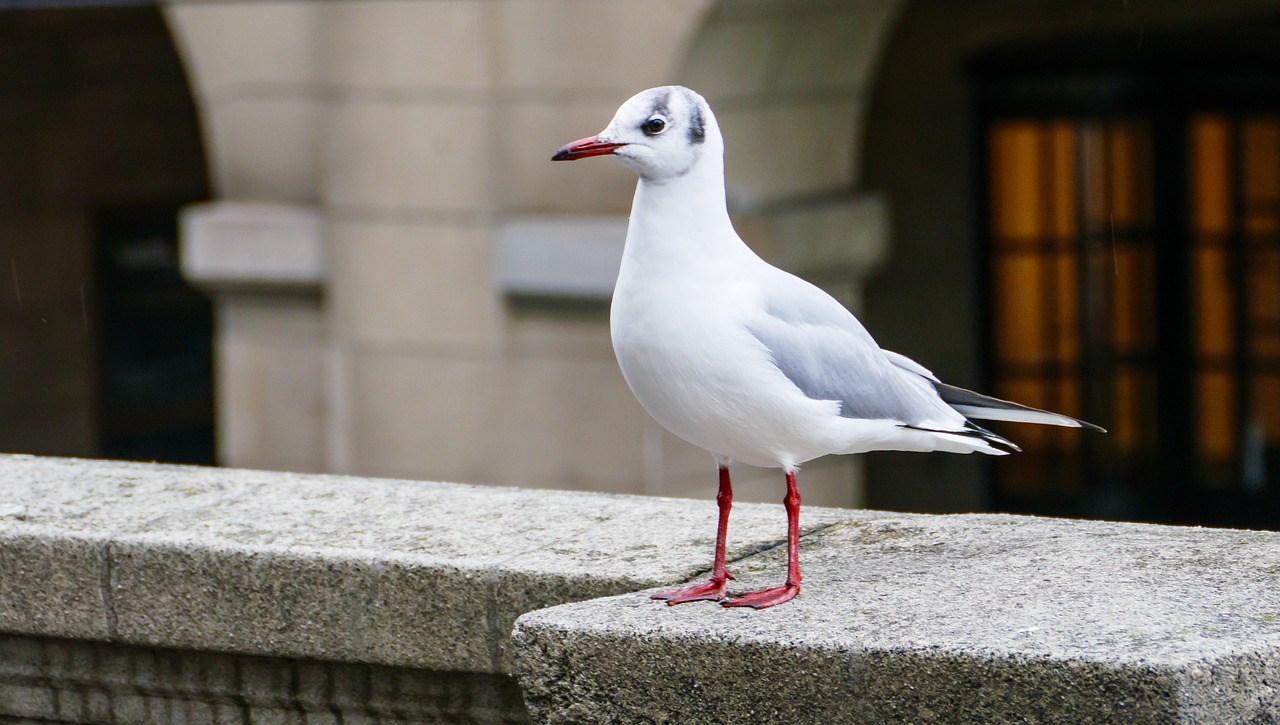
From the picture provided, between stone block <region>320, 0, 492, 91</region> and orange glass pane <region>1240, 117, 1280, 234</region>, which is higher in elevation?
stone block <region>320, 0, 492, 91</region>

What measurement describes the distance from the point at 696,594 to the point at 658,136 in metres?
0.78

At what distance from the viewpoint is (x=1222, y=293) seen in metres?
8.73

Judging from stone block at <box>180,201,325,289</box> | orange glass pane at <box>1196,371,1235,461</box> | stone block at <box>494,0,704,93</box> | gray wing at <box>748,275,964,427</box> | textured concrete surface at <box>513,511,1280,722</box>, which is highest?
stone block at <box>494,0,704,93</box>

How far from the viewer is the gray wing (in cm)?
291

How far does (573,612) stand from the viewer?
2.82m

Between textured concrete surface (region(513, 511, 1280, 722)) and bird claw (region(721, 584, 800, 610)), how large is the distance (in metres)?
0.04

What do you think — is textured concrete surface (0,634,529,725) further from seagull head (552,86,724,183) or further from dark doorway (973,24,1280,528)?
dark doorway (973,24,1280,528)

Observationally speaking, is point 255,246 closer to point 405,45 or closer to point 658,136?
point 405,45

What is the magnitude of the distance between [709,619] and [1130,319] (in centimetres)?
662

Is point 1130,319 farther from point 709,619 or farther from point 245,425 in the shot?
point 709,619

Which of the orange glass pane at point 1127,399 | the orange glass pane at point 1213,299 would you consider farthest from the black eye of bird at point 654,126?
the orange glass pane at point 1127,399

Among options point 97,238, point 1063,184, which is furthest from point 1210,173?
point 97,238

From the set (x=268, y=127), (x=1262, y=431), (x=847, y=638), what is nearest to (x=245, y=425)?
(x=268, y=127)

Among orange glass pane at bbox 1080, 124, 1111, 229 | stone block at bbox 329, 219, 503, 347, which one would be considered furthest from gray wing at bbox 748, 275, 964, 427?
orange glass pane at bbox 1080, 124, 1111, 229
